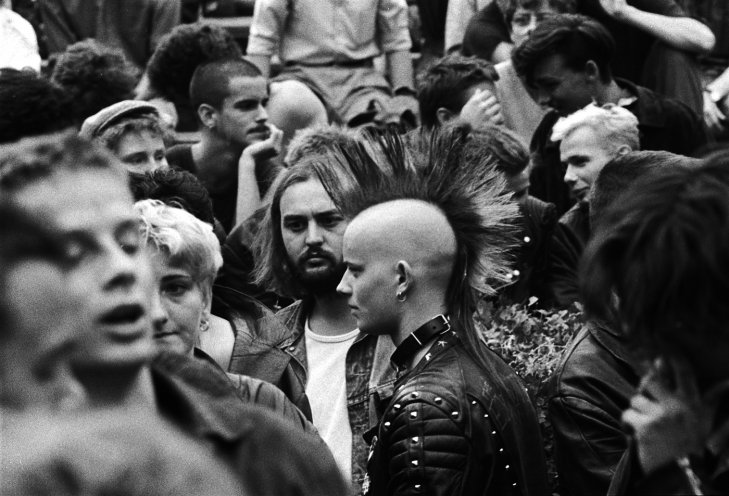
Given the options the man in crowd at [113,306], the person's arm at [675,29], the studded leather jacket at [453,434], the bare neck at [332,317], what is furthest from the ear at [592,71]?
the man in crowd at [113,306]

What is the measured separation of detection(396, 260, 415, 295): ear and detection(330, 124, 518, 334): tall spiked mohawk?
16cm

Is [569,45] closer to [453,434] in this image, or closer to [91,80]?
[91,80]

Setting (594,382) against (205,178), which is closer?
(594,382)

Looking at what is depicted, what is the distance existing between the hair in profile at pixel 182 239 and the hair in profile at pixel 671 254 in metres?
2.08

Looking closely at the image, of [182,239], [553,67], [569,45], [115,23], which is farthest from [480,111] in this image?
[182,239]

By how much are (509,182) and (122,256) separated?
15.7ft

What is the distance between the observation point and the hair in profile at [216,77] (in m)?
8.28

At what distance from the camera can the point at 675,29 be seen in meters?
9.12

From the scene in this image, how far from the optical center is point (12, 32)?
9461mm

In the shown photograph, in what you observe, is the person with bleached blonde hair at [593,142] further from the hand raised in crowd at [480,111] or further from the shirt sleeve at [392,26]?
the shirt sleeve at [392,26]

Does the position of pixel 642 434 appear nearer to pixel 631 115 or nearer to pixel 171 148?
pixel 631 115

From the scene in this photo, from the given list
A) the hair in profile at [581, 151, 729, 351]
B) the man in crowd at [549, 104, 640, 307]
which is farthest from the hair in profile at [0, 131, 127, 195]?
the man in crowd at [549, 104, 640, 307]

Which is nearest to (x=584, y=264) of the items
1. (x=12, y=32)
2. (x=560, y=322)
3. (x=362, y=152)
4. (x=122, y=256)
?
(x=122, y=256)

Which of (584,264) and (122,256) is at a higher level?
(122,256)
